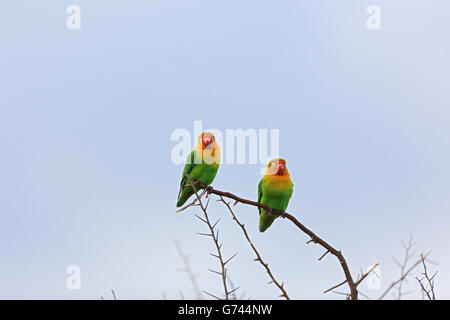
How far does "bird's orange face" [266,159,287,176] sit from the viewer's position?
25.5ft

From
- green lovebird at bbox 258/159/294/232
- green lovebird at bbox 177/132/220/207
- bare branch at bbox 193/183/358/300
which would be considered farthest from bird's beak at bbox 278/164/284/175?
bare branch at bbox 193/183/358/300

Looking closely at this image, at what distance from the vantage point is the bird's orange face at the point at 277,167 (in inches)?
305

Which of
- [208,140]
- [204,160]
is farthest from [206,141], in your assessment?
[204,160]

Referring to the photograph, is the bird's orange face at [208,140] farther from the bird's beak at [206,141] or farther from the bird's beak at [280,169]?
the bird's beak at [280,169]

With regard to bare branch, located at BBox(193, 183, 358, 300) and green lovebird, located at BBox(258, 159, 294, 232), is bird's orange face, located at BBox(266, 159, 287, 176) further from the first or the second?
bare branch, located at BBox(193, 183, 358, 300)

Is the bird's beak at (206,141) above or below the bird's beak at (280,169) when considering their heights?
above

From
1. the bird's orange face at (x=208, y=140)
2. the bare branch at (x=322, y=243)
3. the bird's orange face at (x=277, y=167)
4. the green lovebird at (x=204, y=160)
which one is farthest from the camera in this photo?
the bird's orange face at (x=277, y=167)

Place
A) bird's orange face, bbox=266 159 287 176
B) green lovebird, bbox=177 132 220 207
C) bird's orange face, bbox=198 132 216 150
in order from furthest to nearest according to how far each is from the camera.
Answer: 1. bird's orange face, bbox=266 159 287 176
2. green lovebird, bbox=177 132 220 207
3. bird's orange face, bbox=198 132 216 150

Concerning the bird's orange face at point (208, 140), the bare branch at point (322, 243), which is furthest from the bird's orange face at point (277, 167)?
the bare branch at point (322, 243)

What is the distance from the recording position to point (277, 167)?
25.4 ft

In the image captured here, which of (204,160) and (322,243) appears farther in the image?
(204,160)

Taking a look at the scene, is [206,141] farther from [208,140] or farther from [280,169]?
[280,169]
